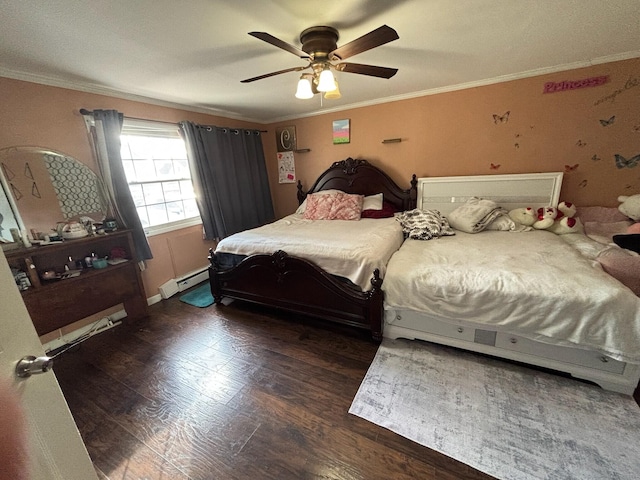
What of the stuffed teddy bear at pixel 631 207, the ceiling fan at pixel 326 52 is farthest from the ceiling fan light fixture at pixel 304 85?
the stuffed teddy bear at pixel 631 207

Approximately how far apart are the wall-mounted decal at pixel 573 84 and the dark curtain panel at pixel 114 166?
4296 mm

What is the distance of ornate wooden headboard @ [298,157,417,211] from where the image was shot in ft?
11.2

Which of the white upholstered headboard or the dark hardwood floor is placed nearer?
the dark hardwood floor

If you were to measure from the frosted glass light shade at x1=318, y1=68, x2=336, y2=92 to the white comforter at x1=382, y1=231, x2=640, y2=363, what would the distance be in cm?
134

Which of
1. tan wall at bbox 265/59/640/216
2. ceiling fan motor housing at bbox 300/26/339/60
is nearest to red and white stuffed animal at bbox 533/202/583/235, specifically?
tan wall at bbox 265/59/640/216

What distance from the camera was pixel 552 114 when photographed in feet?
8.59

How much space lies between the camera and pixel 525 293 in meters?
1.53

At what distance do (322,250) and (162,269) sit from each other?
2.13 m

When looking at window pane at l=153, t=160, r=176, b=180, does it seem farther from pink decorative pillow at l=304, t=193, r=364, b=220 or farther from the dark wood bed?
pink decorative pillow at l=304, t=193, r=364, b=220

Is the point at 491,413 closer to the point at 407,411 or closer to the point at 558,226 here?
the point at 407,411

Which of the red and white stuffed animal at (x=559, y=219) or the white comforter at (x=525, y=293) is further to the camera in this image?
the red and white stuffed animal at (x=559, y=219)

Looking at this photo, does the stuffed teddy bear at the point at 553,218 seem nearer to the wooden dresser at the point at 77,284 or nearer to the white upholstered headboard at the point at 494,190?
the white upholstered headboard at the point at 494,190

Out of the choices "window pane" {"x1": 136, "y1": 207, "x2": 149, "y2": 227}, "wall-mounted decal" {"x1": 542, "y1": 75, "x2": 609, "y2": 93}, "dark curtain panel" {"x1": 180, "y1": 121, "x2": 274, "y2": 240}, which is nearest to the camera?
"wall-mounted decal" {"x1": 542, "y1": 75, "x2": 609, "y2": 93}

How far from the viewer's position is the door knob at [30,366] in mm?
652
